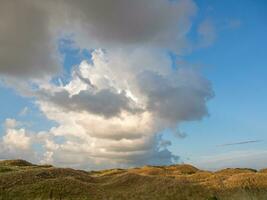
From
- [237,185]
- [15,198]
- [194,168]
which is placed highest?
[194,168]

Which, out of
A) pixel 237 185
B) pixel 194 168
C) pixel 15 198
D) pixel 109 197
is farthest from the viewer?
pixel 194 168

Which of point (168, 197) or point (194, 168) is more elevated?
point (194, 168)

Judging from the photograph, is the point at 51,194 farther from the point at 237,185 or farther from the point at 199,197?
the point at 237,185

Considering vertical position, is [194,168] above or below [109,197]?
above

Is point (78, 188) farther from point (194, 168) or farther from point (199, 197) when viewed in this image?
point (194, 168)

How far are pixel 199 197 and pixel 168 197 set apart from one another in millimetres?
5229

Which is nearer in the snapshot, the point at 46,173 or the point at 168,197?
the point at 168,197

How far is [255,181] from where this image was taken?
74.8 metres

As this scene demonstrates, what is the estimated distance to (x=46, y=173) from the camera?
76.1m

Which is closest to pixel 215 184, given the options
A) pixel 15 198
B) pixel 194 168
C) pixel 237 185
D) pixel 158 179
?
pixel 237 185

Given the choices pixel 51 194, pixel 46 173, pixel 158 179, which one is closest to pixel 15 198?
pixel 51 194

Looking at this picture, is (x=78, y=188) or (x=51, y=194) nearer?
(x=51, y=194)

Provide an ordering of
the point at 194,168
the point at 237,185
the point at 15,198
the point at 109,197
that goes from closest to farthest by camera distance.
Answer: the point at 15,198 < the point at 109,197 < the point at 237,185 < the point at 194,168

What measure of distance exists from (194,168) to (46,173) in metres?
58.9
